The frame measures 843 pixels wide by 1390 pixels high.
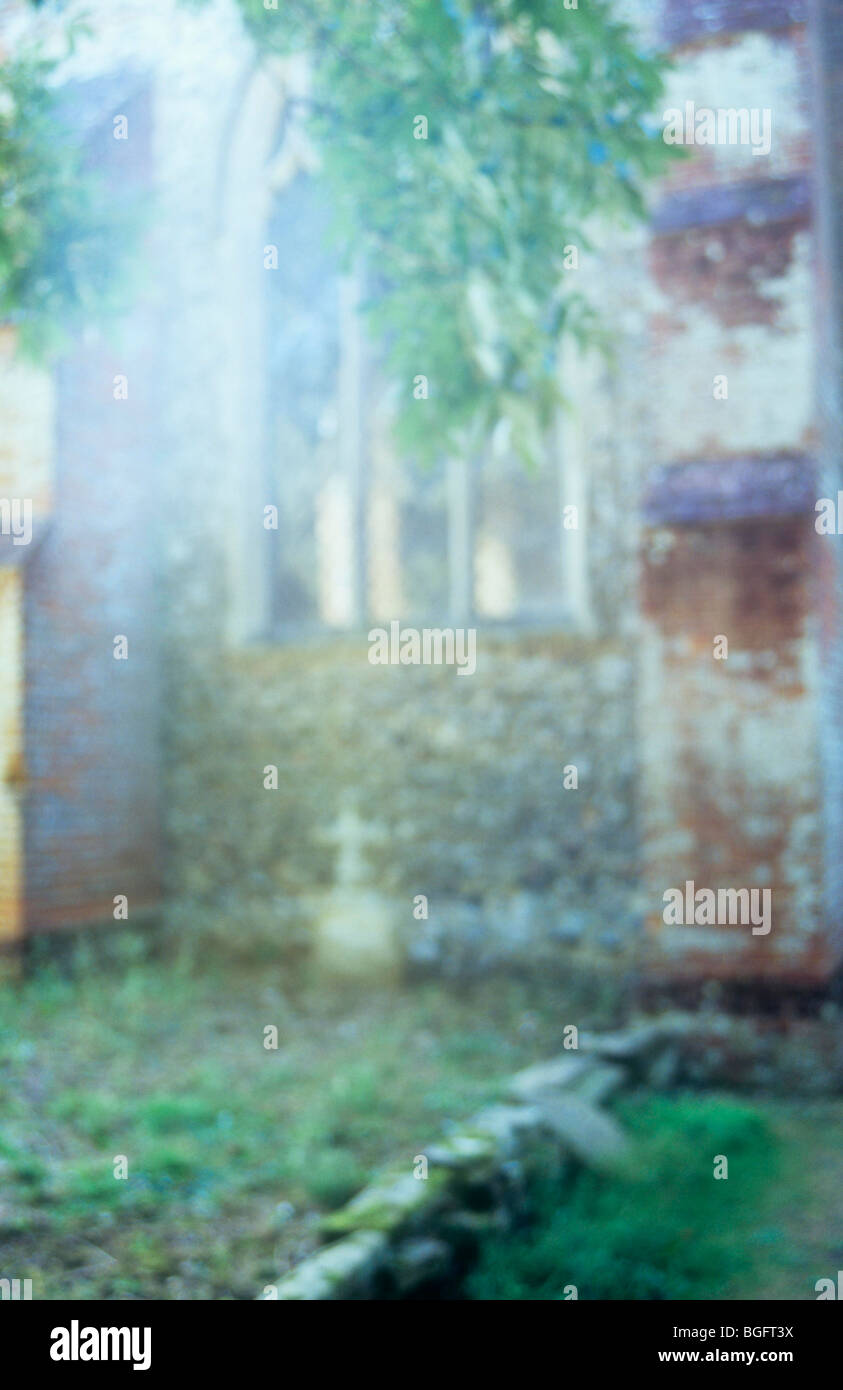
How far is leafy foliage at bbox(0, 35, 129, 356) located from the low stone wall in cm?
315

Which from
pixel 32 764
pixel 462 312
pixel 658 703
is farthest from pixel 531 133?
Answer: pixel 32 764

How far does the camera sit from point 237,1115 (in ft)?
15.5

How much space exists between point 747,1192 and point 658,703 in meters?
2.41

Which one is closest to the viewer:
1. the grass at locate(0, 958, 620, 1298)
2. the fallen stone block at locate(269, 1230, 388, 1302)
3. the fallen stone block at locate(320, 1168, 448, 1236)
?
the fallen stone block at locate(269, 1230, 388, 1302)

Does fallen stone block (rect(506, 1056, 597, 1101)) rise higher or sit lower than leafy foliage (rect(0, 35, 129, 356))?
lower

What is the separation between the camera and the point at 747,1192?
4199mm

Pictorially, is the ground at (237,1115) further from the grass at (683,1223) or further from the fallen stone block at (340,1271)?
the fallen stone block at (340,1271)

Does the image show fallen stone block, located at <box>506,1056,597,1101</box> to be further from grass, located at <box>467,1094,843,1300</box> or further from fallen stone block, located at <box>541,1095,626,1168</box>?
grass, located at <box>467,1094,843,1300</box>

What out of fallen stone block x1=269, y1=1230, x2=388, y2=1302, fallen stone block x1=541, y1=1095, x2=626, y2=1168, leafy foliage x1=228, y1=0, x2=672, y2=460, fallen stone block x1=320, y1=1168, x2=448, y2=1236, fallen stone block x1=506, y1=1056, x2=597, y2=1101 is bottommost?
fallen stone block x1=269, y1=1230, x2=388, y2=1302

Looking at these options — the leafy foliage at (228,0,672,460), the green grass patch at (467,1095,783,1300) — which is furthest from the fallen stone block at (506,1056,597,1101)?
the leafy foliage at (228,0,672,460)

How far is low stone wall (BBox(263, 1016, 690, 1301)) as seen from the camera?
2943 millimetres

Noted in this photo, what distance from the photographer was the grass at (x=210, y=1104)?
11.4 feet

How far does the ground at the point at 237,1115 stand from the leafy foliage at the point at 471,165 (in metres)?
2.65
